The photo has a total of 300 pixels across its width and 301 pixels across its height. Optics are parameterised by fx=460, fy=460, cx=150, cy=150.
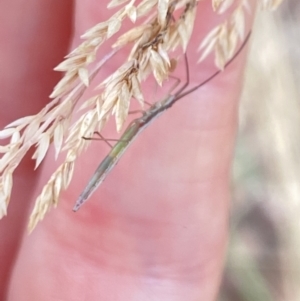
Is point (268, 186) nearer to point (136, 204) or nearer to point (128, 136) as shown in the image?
point (136, 204)

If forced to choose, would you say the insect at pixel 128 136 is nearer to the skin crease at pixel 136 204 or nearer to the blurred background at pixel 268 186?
the skin crease at pixel 136 204

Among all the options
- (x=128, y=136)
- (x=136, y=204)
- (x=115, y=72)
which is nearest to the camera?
(x=115, y=72)

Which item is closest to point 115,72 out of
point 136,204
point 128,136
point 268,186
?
point 128,136

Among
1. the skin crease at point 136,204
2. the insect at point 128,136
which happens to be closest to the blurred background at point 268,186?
the skin crease at point 136,204

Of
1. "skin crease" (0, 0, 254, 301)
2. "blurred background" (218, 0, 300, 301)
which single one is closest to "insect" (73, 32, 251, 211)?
"skin crease" (0, 0, 254, 301)

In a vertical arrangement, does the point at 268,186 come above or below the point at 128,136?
below

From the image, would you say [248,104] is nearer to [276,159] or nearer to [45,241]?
[276,159]
